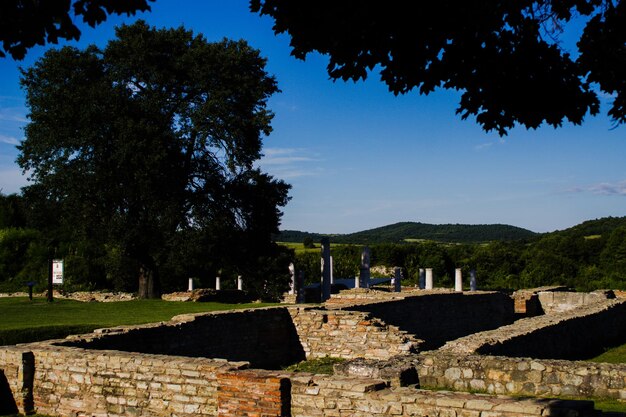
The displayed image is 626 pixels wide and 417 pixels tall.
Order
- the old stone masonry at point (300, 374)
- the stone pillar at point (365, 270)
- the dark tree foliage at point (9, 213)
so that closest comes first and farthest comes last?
the old stone masonry at point (300, 374) → the stone pillar at point (365, 270) → the dark tree foliage at point (9, 213)

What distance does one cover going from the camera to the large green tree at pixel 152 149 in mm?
25844

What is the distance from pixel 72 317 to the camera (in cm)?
1686

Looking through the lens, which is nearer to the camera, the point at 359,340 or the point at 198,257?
the point at 359,340

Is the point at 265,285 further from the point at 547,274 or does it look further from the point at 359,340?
the point at 547,274

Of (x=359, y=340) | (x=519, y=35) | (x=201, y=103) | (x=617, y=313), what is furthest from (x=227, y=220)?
(x=519, y=35)

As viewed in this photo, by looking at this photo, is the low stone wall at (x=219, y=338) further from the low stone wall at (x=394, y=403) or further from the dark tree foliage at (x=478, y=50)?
the dark tree foliage at (x=478, y=50)

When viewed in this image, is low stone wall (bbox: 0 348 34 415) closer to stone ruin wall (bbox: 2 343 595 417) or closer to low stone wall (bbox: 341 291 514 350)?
stone ruin wall (bbox: 2 343 595 417)

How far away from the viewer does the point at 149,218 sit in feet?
84.8

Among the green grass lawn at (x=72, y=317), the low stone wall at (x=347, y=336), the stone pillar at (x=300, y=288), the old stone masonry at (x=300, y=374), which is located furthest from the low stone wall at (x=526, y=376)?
the stone pillar at (x=300, y=288)

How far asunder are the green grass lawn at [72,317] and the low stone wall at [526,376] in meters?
7.70

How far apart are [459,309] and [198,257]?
406 inches

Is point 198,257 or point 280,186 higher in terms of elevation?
point 280,186

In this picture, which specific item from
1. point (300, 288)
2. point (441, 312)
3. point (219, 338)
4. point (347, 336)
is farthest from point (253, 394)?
point (300, 288)

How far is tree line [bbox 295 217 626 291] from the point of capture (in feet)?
148
